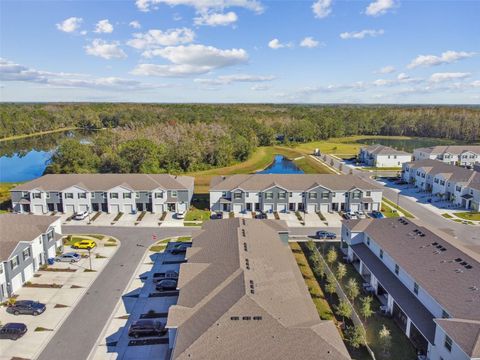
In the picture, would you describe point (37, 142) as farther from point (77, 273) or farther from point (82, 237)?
point (77, 273)

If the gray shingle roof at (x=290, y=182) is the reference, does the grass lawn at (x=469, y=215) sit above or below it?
below

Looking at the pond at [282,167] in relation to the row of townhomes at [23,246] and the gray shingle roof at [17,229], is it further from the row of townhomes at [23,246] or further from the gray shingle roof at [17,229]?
the gray shingle roof at [17,229]

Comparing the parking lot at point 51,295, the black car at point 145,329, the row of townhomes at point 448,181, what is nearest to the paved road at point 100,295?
the parking lot at point 51,295

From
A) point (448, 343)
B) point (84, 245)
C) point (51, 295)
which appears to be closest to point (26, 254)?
point (51, 295)

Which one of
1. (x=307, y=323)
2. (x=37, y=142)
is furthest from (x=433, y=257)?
(x=37, y=142)

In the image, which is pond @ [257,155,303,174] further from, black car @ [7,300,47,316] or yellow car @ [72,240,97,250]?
black car @ [7,300,47,316]

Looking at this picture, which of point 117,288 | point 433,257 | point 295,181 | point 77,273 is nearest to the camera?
point 433,257

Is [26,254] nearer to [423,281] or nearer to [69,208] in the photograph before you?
[69,208]
